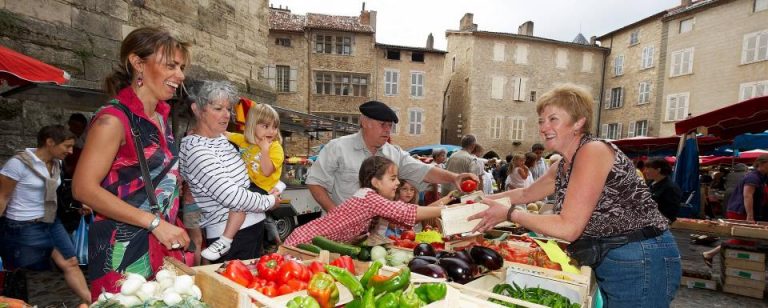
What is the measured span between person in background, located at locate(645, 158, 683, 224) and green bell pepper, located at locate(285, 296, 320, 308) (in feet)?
19.2

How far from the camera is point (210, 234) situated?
2.66m

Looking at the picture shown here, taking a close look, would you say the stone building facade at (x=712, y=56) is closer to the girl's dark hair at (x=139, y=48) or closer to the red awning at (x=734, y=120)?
the red awning at (x=734, y=120)

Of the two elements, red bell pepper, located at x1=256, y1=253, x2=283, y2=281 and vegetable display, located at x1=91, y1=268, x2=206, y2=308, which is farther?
red bell pepper, located at x1=256, y1=253, x2=283, y2=281

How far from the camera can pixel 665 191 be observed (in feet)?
18.7

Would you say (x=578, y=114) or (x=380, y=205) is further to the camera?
(x=380, y=205)

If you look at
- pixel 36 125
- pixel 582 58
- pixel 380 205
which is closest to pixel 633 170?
pixel 380 205

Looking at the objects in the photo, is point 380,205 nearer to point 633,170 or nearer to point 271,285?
point 271,285

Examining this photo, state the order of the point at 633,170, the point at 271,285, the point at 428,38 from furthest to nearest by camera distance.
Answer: the point at 428,38, the point at 633,170, the point at 271,285

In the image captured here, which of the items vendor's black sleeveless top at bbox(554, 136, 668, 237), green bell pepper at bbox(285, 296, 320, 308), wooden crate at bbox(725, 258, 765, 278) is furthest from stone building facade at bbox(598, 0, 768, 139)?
green bell pepper at bbox(285, 296, 320, 308)

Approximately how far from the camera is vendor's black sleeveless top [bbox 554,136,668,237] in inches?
84.4

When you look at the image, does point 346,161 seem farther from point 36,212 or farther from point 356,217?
point 36,212

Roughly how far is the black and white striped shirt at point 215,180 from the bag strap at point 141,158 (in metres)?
0.54

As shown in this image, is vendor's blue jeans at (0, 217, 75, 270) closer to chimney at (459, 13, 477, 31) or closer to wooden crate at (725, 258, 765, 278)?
wooden crate at (725, 258, 765, 278)

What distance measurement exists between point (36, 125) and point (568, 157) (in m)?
7.15
